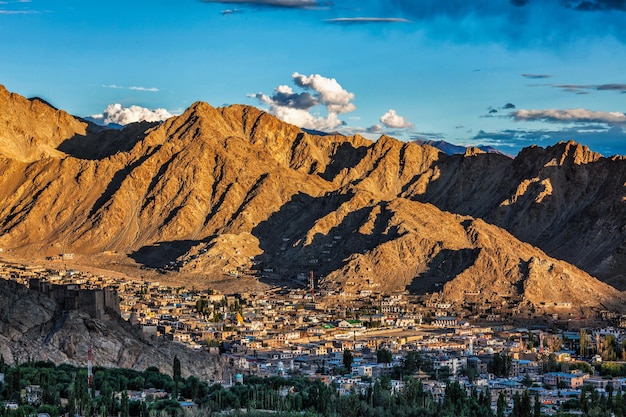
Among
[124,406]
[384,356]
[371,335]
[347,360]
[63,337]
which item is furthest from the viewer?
[371,335]

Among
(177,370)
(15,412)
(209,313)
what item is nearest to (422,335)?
(209,313)

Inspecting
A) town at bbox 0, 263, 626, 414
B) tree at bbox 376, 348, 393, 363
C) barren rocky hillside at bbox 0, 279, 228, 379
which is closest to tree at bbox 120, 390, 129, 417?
barren rocky hillside at bbox 0, 279, 228, 379

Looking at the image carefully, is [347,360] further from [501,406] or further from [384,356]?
[501,406]

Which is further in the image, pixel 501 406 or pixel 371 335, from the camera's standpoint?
pixel 371 335

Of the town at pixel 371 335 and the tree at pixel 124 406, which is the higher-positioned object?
the town at pixel 371 335

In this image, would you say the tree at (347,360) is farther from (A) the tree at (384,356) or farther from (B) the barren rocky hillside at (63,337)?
(B) the barren rocky hillside at (63,337)

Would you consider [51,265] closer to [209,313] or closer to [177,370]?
[209,313]

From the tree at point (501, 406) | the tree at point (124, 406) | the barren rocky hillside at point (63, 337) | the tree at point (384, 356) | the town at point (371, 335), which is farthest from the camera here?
the tree at point (384, 356)

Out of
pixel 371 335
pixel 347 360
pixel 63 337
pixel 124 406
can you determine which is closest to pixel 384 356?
pixel 347 360

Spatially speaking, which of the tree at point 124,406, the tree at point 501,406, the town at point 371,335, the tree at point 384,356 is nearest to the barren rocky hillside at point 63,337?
the town at point 371,335
